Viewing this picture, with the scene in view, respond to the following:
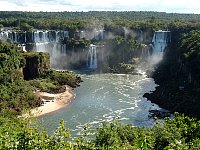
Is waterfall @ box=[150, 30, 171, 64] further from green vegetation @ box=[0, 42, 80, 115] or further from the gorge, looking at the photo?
green vegetation @ box=[0, 42, 80, 115]

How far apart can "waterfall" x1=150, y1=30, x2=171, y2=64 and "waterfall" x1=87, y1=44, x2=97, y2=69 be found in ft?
37.6

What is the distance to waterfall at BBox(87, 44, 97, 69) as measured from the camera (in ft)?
282

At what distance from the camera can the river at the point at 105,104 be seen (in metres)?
44.4

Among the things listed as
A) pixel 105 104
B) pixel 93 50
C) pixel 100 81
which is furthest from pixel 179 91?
pixel 93 50

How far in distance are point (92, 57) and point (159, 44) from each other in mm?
13969

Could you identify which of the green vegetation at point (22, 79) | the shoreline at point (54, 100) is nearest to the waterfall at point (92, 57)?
the green vegetation at point (22, 79)

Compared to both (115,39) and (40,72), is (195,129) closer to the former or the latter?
(40,72)

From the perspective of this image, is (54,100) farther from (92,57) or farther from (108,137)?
(92,57)

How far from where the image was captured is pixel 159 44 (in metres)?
87.1

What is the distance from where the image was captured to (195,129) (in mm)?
22938

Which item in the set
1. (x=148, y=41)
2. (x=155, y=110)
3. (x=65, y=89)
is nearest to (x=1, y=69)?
(x=65, y=89)

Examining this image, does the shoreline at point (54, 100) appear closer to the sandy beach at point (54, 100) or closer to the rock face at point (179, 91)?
the sandy beach at point (54, 100)

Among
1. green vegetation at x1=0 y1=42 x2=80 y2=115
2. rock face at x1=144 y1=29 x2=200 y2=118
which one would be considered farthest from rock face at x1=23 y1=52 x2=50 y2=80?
rock face at x1=144 y1=29 x2=200 y2=118

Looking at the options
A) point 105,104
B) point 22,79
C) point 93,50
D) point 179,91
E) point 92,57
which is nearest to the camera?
point 105,104
